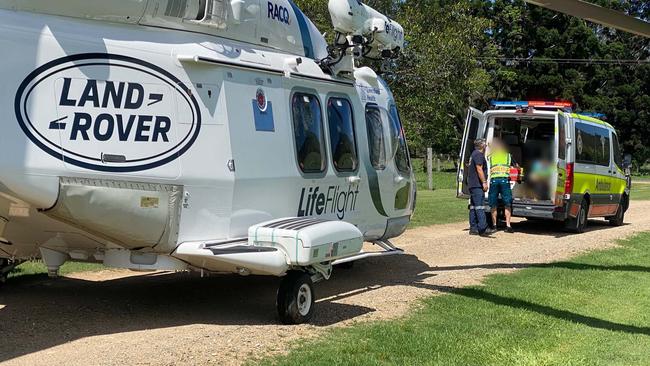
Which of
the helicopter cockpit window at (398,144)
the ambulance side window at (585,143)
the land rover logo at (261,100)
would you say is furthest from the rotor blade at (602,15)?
the ambulance side window at (585,143)

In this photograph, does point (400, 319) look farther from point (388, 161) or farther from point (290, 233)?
point (388, 161)

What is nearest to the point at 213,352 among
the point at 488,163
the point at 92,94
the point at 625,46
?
the point at 92,94

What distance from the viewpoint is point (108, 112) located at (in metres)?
5.80

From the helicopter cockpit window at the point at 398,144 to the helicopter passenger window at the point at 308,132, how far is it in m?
1.94

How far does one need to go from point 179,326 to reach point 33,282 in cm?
301

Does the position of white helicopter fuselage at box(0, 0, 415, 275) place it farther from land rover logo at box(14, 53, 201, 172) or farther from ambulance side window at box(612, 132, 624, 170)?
ambulance side window at box(612, 132, 624, 170)

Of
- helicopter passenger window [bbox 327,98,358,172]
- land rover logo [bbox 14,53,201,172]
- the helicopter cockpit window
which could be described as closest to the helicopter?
land rover logo [bbox 14,53,201,172]

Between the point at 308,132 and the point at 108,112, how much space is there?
2.49 m

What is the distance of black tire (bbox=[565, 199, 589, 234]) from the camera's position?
49.8 ft

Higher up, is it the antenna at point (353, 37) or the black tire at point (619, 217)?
the antenna at point (353, 37)

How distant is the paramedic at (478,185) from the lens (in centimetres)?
1389

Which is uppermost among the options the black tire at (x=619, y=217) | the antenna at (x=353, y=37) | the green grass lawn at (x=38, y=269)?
the antenna at (x=353, y=37)

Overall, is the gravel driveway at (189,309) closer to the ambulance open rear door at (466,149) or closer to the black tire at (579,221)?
the ambulance open rear door at (466,149)

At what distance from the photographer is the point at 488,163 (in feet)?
48.2
